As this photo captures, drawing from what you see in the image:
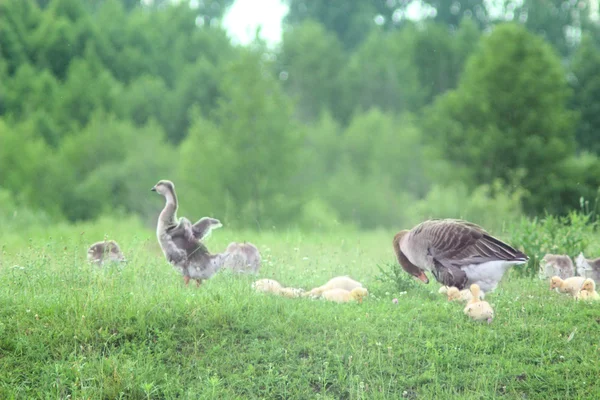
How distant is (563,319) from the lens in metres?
9.23

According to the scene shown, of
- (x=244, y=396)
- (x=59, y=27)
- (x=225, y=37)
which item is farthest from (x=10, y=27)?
(x=244, y=396)

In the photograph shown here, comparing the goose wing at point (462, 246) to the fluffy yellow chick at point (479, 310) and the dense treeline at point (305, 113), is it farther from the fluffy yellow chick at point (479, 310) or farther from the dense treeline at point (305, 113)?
the dense treeline at point (305, 113)

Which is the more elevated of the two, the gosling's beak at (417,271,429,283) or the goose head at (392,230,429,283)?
the goose head at (392,230,429,283)

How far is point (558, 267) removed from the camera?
1171cm

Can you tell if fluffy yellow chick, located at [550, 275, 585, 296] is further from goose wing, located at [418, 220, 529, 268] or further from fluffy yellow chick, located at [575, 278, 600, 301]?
goose wing, located at [418, 220, 529, 268]

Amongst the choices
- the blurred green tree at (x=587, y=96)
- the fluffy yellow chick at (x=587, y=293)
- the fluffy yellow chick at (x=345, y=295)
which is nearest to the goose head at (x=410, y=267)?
the fluffy yellow chick at (x=345, y=295)

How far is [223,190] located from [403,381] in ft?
74.2

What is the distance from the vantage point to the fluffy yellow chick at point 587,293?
9898 millimetres

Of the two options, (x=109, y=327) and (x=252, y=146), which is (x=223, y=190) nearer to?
(x=252, y=146)

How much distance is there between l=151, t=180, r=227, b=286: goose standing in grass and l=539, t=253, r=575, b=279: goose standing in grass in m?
5.17

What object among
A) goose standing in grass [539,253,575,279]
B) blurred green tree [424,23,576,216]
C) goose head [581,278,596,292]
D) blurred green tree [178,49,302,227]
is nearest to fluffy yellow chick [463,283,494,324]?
goose head [581,278,596,292]

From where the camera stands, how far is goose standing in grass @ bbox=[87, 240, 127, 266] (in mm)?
11273

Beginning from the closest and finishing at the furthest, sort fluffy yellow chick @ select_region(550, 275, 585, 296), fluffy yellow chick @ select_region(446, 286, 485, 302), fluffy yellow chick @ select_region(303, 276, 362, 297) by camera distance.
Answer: fluffy yellow chick @ select_region(446, 286, 485, 302) → fluffy yellow chick @ select_region(550, 275, 585, 296) → fluffy yellow chick @ select_region(303, 276, 362, 297)

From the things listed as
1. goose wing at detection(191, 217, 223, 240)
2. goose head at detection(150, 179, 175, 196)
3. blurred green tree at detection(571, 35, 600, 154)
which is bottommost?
goose wing at detection(191, 217, 223, 240)
